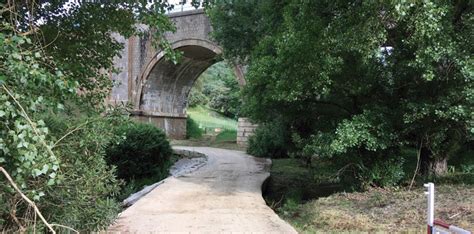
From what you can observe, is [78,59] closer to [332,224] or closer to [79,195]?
[79,195]

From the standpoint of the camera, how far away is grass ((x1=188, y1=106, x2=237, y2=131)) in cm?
3391

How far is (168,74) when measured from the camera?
2527 centimetres

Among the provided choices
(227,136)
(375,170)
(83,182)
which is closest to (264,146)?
(375,170)

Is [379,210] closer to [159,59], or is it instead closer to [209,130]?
[159,59]

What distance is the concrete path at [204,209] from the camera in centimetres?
516

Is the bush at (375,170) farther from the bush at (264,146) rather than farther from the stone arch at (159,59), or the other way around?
the stone arch at (159,59)

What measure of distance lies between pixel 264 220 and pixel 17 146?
3553 mm

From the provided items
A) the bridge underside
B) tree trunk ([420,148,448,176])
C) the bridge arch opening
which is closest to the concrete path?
tree trunk ([420,148,448,176])

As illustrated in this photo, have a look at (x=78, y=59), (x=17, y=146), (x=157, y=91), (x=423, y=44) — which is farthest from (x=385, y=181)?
(x=157, y=91)

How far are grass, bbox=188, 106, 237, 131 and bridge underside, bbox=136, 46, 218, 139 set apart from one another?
5017mm

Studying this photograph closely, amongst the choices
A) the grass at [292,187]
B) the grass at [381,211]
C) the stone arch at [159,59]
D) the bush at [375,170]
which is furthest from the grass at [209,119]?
the grass at [381,211]

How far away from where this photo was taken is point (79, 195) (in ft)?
11.6

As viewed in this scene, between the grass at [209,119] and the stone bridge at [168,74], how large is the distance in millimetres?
5532

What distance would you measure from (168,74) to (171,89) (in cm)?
169
